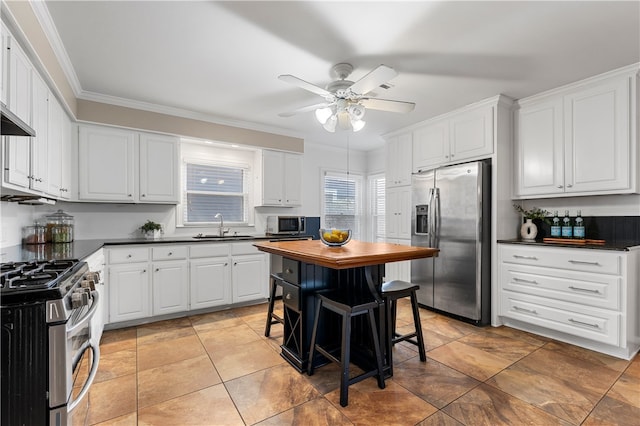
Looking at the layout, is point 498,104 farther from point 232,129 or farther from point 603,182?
point 232,129

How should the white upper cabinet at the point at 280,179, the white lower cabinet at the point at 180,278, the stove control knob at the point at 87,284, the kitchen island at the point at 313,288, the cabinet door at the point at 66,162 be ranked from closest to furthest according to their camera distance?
the stove control knob at the point at 87,284, the kitchen island at the point at 313,288, the cabinet door at the point at 66,162, the white lower cabinet at the point at 180,278, the white upper cabinet at the point at 280,179

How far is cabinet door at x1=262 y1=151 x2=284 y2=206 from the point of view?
14.8 ft

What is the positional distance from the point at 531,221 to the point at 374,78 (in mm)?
2698

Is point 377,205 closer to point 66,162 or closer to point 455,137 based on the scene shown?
point 455,137

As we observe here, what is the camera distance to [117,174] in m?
3.44

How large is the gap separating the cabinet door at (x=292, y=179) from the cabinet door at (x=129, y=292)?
2.15 m

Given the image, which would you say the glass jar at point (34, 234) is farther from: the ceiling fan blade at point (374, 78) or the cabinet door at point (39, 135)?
the ceiling fan blade at point (374, 78)

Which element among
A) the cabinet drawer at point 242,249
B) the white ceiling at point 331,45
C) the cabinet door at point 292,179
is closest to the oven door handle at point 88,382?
the white ceiling at point 331,45

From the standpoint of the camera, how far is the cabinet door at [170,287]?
3.40 m

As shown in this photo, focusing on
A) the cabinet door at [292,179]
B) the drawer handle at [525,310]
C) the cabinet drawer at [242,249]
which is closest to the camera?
the drawer handle at [525,310]

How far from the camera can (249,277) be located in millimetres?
4004

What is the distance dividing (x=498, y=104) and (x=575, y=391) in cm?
273

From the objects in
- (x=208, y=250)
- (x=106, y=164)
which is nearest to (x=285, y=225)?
(x=208, y=250)

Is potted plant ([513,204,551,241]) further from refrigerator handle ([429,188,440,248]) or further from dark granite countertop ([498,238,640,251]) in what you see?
refrigerator handle ([429,188,440,248])
